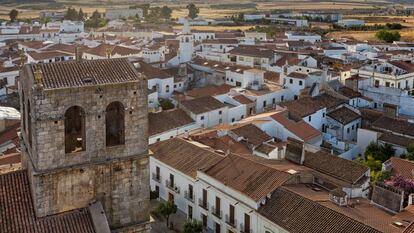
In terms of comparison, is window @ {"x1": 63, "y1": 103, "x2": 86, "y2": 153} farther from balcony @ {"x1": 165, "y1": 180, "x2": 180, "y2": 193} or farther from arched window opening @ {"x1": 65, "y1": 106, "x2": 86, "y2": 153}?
balcony @ {"x1": 165, "y1": 180, "x2": 180, "y2": 193}

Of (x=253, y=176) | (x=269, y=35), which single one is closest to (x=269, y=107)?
(x=253, y=176)

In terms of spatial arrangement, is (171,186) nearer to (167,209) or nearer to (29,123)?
(167,209)

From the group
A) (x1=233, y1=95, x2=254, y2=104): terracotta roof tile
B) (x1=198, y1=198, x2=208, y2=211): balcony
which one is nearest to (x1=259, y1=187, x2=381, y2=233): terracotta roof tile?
(x1=198, y1=198, x2=208, y2=211): balcony

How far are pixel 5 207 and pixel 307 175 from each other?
16.7 m

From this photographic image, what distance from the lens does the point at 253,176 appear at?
2512 cm

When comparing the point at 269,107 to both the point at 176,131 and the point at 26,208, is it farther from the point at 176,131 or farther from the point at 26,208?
the point at 26,208

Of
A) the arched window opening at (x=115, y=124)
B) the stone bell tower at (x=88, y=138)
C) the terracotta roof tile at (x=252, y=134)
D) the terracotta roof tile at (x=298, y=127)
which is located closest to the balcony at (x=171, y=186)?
the terracotta roof tile at (x=252, y=134)

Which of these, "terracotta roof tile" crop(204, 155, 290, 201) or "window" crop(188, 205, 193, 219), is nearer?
"terracotta roof tile" crop(204, 155, 290, 201)

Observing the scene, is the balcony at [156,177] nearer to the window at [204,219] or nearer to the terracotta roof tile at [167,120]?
the window at [204,219]

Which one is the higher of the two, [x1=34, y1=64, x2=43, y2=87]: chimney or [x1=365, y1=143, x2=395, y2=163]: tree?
[x1=34, y1=64, x2=43, y2=87]: chimney

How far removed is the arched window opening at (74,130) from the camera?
48.8ft

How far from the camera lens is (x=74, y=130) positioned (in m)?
15.5

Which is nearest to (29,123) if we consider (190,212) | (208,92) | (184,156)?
(190,212)

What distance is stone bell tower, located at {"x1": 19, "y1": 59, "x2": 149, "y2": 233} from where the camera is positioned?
13.9 metres
